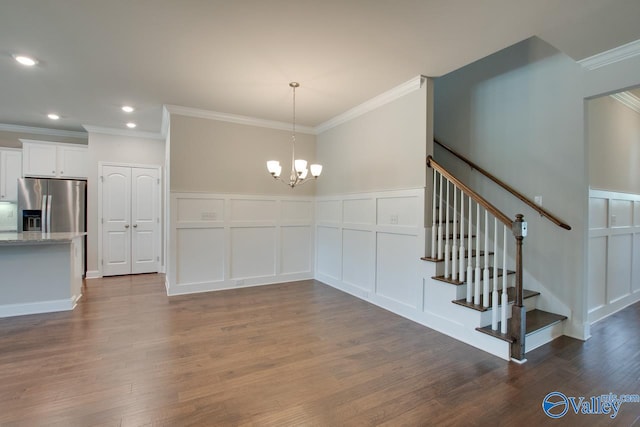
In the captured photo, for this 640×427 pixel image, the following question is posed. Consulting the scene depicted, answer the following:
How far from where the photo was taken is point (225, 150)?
4.75 m

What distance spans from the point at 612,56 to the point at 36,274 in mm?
6650

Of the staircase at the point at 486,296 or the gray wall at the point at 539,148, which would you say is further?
the gray wall at the point at 539,148

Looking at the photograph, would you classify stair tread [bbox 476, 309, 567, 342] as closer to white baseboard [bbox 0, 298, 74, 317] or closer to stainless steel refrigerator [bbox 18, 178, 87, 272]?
white baseboard [bbox 0, 298, 74, 317]

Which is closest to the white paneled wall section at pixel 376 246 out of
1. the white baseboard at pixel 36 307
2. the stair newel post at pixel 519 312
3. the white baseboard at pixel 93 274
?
the stair newel post at pixel 519 312

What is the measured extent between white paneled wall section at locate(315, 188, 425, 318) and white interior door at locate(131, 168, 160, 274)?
339cm

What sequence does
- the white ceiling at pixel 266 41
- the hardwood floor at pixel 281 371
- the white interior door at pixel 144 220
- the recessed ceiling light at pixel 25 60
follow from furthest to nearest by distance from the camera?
the white interior door at pixel 144 220 < the recessed ceiling light at pixel 25 60 < the white ceiling at pixel 266 41 < the hardwood floor at pixel 281 371

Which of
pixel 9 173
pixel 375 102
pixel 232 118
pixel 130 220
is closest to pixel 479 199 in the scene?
pixel 375 102

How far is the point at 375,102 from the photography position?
4062 millimetres

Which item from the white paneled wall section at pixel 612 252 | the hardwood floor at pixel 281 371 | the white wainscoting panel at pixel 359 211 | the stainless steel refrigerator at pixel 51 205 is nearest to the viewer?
the hardwood floor at pixel 281 371

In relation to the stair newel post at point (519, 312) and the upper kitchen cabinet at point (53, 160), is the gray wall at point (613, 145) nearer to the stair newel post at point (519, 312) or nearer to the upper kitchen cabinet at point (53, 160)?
the stair newel post at point (519, 312)

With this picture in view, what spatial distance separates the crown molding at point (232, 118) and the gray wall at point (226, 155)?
57 millimetres

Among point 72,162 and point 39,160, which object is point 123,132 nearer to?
point 72,162

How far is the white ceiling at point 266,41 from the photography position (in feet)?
7.23

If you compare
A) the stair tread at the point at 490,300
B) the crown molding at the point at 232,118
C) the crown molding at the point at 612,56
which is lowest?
the stair tread at the point at 490,300
